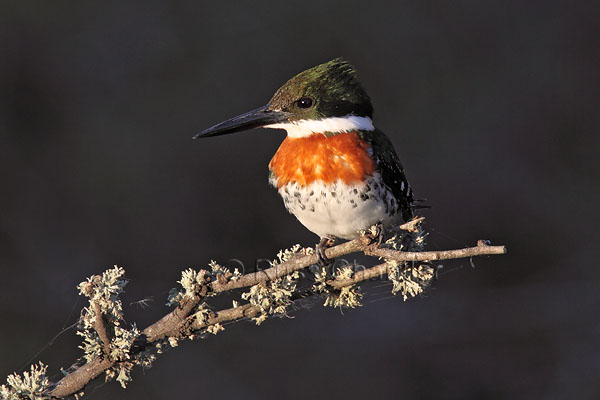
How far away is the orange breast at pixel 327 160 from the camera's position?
2.48 m

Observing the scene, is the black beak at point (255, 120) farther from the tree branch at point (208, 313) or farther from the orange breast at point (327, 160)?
the tree branch at point (208, 313)

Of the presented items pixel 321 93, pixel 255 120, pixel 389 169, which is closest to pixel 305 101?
pixel 321 93

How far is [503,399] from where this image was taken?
15.0 ft

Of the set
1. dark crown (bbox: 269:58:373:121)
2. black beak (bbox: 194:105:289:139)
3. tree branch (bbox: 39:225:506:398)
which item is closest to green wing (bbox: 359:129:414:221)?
dark crown (bbox: 269:58:373:121)

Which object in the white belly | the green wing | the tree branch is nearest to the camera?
the tree branch

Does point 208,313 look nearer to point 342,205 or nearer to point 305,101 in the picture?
point 342,205

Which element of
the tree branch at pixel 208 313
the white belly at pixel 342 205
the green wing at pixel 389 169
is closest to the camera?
the tree branch at pixel 208 313

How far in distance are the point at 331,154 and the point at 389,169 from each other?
226 mm

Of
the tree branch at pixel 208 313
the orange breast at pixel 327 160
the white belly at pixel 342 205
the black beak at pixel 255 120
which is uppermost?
the black beak at pixel 255 120

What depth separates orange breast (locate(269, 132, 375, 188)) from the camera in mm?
2480

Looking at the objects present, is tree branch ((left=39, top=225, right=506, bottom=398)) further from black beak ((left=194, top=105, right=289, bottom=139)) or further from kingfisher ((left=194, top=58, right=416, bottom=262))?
black beak ((left=194, top=105, right=289, bottom=139))

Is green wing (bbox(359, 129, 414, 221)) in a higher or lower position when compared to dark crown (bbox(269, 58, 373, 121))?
lower

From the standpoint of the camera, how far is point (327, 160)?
2.49m

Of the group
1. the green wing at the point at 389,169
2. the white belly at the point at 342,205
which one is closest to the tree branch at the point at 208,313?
the white belly at the point at 342,205
